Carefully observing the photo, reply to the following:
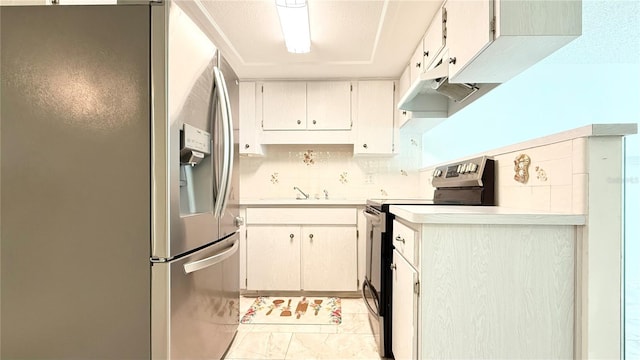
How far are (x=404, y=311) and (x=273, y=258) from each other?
1.65 meters

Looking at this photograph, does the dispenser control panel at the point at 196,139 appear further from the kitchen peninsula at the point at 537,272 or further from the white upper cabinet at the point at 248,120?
the white upper cabinet at the point at 248,120

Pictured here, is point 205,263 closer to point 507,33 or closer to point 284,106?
point 507,33

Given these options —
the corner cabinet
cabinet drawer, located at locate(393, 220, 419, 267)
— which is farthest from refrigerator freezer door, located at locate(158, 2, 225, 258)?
the corner cabinet

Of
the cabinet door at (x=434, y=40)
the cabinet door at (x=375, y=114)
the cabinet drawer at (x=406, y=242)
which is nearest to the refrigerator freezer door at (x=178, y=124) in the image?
the cabinet drawer at (x=406, y=242)

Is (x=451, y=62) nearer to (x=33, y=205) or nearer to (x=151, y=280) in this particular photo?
(x=151, y=280)

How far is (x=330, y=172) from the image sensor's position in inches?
130

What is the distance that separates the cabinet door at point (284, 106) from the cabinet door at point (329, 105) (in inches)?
2.7

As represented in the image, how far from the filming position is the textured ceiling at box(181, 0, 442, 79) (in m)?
1.79

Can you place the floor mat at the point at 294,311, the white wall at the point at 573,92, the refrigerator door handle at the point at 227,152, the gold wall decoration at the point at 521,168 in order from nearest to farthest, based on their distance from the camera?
the gold wall decoration at the point at 521,168 → the refrigerator door handle at the point at 227,152 → the white wall at the point at 573,92 → the floor mat at the point at 294,311

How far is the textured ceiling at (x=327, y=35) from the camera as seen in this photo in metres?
1.79

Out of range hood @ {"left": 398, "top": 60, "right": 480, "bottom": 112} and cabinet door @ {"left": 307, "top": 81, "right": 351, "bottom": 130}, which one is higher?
cabinet door @ {"left": 307, "top": 81, "right": 351, "bottom": 130}

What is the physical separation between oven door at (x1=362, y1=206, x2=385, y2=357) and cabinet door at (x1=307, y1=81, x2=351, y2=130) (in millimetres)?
1131

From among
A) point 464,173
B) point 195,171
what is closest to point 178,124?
point 195,171

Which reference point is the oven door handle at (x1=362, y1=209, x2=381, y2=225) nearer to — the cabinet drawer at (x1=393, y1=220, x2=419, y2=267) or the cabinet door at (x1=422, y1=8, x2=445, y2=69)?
the cabinet drawer at (x1=393, y1=220, x2=419, y2=267)
